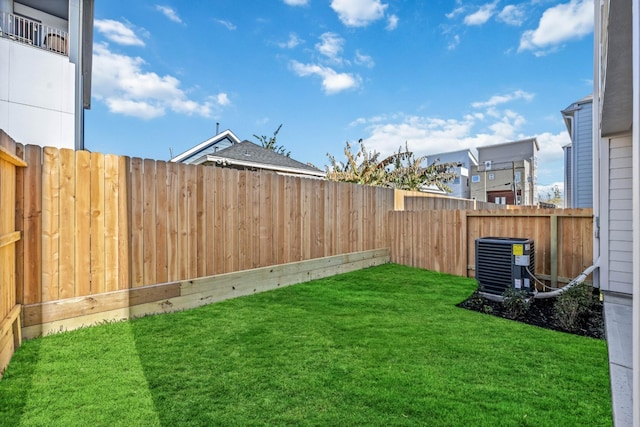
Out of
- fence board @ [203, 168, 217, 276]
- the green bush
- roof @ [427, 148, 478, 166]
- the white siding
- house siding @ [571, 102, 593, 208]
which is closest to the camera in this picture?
the green bush

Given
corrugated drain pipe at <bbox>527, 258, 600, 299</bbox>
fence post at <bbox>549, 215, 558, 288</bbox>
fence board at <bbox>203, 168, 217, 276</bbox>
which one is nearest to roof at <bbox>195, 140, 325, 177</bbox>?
fence board at <bbox>203, 168, 217, 276</bbox>

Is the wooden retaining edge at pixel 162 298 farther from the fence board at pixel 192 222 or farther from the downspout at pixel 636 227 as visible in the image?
the downspout at pixel 636 227

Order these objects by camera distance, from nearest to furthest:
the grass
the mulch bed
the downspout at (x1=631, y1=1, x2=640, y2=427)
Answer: the downspout at (x1=631, y1=1, x2=640, y2=427)
the grass
the mulch bed

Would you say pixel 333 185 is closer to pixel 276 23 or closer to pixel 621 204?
pixel 621 204

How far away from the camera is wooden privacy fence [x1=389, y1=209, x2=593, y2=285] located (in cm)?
477

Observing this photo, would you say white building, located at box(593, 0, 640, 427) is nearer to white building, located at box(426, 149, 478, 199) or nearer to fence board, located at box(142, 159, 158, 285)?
fence board, located at box(142, 159, 158, 285)

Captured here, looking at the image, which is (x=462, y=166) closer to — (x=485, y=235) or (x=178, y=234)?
(x=485, y=235)

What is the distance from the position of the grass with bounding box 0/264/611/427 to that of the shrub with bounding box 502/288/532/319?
386 millimetres

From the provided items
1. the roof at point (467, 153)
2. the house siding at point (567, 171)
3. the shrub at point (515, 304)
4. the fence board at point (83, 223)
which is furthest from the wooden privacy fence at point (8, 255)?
the roof at point (467, 153)

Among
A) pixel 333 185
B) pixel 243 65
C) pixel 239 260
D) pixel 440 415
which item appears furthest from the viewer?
pixel 243 65

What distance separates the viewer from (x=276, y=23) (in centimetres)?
1091

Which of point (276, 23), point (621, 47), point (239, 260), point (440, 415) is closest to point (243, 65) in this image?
point (276, 23)

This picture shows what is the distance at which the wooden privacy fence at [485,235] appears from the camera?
4770 mm

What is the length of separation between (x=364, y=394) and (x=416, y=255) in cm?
510
